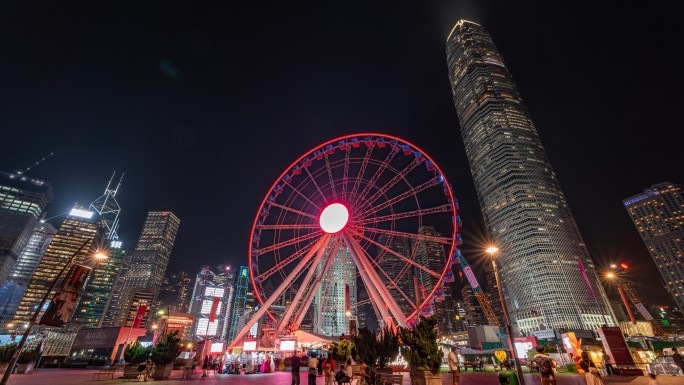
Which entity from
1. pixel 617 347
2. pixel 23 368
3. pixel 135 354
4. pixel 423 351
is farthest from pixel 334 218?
pixel 23 368

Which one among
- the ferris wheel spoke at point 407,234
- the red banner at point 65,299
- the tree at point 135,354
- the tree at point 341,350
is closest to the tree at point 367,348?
the tree at point 341,350

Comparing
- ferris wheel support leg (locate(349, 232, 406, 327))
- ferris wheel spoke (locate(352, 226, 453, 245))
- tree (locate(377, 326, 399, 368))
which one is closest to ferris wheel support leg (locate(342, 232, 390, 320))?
ferris wheel support leg (locate(349, 232, 406, 327))

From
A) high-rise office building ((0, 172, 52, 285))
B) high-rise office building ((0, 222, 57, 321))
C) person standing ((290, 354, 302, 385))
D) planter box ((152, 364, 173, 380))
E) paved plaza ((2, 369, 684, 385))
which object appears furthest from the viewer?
high-rise office building ((0, 222, 57, 321))

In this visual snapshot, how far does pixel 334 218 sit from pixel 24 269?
22084 cm

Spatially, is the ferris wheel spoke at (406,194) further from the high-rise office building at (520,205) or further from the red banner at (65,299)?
the high-rise office building at (520,205)

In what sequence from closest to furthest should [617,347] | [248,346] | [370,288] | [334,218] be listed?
1. [617,347]
2. [370,288]
3. [248,346]
4. [334,218]

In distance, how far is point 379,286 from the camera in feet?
101

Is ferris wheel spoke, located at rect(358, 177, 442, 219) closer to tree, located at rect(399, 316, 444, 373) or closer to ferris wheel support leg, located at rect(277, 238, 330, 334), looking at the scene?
ferris wheel support leg, located at rect(277, 238, 330, 334)

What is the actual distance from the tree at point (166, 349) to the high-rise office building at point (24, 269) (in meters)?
188

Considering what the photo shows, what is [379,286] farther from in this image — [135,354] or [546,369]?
[546,369]

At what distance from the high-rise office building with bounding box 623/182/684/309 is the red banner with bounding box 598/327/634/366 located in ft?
470

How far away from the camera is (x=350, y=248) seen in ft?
111

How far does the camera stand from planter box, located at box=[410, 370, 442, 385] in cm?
1305

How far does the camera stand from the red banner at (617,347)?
78.6 ft
